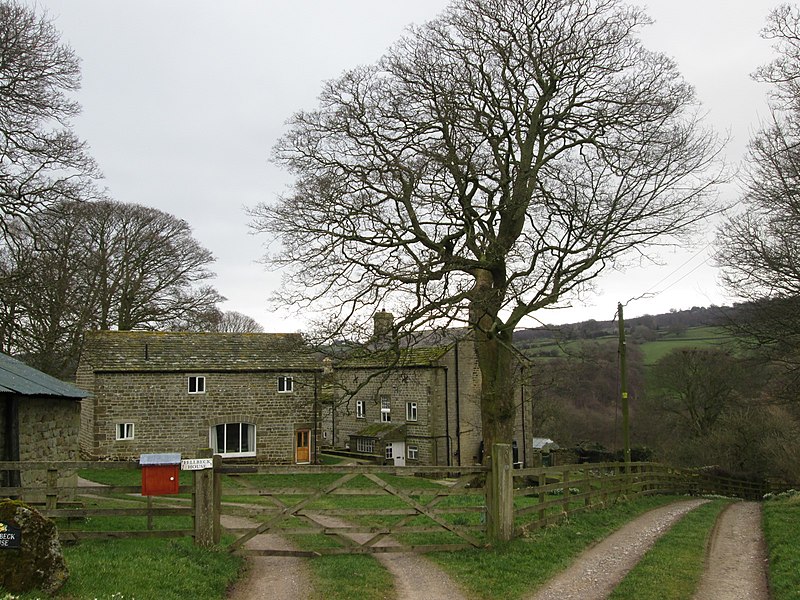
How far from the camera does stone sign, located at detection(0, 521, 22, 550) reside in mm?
7129

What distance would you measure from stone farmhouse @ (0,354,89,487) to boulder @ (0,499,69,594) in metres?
5.34

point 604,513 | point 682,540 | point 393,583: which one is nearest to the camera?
point 393,583

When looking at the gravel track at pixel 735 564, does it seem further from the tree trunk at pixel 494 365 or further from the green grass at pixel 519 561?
the tree trunk at pixel 494 365

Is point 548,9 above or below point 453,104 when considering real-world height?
above

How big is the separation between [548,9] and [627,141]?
3.83 metres

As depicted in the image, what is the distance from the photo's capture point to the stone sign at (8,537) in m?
7.13

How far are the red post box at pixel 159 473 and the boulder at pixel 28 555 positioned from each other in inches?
Answer: 99.0

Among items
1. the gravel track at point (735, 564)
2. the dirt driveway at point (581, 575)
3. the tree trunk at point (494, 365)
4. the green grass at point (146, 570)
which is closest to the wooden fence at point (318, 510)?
the green grass at point (146, 570)

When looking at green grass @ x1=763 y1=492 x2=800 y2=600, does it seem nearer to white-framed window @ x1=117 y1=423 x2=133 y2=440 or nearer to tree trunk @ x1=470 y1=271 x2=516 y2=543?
tree trunk @ x1=470 y1=271 x2=516 y2=543

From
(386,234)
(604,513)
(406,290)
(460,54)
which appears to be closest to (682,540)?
(604,513)

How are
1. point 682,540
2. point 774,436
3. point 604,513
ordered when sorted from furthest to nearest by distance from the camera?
point 774,436
point 604,513
point 682,540

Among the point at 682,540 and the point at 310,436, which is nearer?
the point at 682,540

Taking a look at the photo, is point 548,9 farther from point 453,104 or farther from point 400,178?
point 400,178

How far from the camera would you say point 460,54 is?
1764cm
